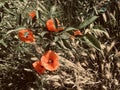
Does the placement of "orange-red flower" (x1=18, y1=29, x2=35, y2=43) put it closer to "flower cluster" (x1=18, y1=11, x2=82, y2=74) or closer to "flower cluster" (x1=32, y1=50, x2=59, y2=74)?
"flower cluster" (x1=18, y1=11, x2=82, y2=74)

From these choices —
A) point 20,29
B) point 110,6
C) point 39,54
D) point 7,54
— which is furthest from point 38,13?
point 110,6

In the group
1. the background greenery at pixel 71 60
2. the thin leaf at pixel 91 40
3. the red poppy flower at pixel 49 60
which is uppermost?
the thin leaf at pixel 91 40

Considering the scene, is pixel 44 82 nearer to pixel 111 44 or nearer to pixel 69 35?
pixel 111 44

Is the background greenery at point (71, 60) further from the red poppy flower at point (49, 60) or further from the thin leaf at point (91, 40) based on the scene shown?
the thin leaf at point (91, 40)

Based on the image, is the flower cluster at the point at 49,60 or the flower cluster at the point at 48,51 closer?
the flower cluster at the point at 48,51

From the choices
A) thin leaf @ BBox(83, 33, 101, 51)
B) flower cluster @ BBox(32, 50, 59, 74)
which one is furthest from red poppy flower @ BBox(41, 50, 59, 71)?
thin leaf @ BBox(83, 33, 101, 51)

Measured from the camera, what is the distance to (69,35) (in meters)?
1.98

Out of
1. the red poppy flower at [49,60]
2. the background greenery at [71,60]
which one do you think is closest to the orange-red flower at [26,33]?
the red poppy flower at [49,60]

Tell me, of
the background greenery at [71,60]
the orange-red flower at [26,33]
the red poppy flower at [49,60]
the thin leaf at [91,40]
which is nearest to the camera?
the thin leaf at [91,40]

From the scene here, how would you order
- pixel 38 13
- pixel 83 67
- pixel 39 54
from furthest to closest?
pixel 83 67 < pixel 39 54 < pixel 38 13

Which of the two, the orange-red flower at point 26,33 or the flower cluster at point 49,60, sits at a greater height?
the orange-red flower at point 26,33

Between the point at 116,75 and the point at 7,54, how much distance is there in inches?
34.1

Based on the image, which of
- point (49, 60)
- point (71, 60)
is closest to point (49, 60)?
point (49, 60)

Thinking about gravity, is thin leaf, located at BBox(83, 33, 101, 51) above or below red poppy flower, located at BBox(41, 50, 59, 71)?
above
